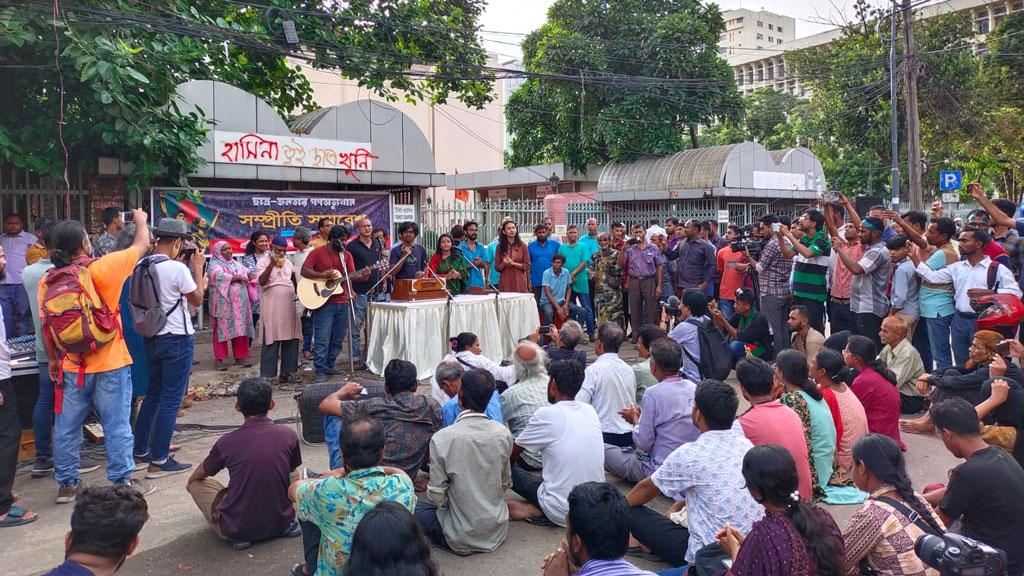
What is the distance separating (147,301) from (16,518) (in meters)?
1.61

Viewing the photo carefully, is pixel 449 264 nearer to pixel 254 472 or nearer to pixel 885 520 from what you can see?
pixel 254 472

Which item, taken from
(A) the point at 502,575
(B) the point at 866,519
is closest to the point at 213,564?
(A) the point at 502,575

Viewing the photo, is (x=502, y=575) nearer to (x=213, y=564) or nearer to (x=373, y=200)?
(x=213, y=564)

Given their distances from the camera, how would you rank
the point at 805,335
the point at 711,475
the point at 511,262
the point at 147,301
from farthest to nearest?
1. the point at 511,262
2. the point at 805,335
3. the point at 147,301
4. the point at 711,475

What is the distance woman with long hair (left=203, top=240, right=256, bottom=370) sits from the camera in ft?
29.9

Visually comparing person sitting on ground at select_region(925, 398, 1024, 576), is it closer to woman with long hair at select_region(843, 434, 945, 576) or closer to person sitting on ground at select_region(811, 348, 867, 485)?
woman with long hair at select_region(843, 434, 945, 576)

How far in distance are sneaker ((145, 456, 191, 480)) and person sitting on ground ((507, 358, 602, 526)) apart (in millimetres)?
2819

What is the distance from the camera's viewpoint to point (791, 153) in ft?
68.4

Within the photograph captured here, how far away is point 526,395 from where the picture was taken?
17.5 feet

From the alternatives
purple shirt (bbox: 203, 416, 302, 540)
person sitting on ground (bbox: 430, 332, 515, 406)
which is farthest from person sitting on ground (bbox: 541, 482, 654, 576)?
person sitting on ground (bbox: 430, 332, 515, 406)

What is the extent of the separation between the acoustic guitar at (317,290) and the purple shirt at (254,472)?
14.1ft

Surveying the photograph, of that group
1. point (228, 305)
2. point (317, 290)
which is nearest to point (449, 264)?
point (317, 290)

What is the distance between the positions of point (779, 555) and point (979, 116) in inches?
1038

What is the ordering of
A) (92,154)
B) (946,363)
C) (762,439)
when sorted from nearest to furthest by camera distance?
A: (762,439), (946,363), (92,154)
